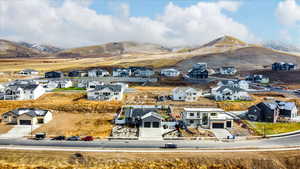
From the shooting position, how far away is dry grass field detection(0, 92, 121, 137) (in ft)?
152

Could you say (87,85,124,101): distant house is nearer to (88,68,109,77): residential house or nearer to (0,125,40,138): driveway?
(0,125,40,138): driveway

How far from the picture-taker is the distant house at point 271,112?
51.7m

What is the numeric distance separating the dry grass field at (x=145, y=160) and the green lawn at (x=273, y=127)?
1046 cm

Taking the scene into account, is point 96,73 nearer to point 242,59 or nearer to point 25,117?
point 25,117

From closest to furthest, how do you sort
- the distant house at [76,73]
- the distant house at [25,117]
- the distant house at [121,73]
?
the distant house at [25,117], the distant house at [76,73], the distant house at [121,73]

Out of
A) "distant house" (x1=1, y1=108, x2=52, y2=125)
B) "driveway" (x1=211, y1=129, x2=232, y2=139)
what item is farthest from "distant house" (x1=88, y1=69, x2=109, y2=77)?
"driveway" (x1=211, y1=129, x2=232, y2=139)

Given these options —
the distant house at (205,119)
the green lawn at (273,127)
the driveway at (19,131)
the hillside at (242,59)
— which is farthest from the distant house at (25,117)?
the hillside at (242,59)

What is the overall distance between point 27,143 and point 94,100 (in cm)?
2951

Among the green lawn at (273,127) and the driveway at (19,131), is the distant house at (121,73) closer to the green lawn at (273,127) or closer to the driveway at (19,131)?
the driveway at (19,131)

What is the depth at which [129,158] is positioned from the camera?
111 ft

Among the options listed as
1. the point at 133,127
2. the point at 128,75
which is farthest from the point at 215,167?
the point at 128,75

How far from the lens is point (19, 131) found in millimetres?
45781

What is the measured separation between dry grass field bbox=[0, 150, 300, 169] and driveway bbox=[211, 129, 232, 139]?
8030 millimetres

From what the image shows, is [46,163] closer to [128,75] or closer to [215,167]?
[215,167]
